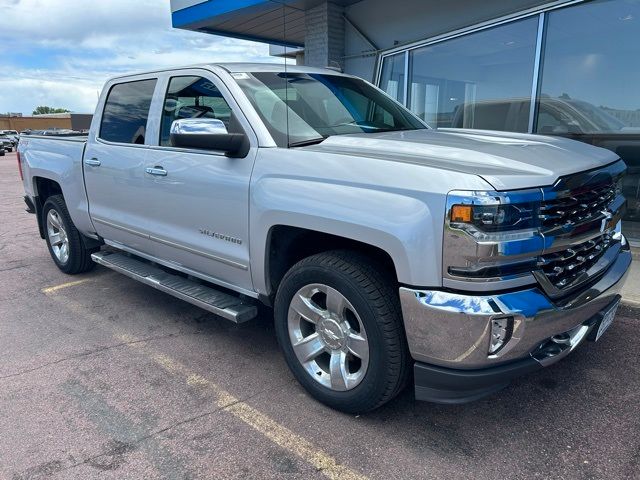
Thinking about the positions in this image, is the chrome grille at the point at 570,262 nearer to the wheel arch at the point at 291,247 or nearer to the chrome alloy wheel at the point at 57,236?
the wheel arch at the point at 291,247

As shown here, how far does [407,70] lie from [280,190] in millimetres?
6654

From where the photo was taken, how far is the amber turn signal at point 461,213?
2.20 metres

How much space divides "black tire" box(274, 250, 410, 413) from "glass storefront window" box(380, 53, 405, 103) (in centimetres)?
675

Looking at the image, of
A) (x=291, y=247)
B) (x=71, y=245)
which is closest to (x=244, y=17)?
(x=71, y=245)

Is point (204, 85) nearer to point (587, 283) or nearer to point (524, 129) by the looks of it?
point (587, 283)

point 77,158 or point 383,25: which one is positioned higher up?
point 383,25

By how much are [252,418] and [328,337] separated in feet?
2.11

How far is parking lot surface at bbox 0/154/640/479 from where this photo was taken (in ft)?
8.16

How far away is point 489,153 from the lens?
2646mm

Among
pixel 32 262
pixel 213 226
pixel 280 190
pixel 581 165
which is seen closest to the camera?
pixel 581 165

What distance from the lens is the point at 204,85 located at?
3631 mm

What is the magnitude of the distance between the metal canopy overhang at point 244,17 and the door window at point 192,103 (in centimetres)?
550

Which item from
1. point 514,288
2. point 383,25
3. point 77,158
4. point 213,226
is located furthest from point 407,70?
point 514,288

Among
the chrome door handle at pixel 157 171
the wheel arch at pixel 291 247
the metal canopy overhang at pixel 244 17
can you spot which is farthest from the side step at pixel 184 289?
the metal canopy overhang at pixel 244 17
